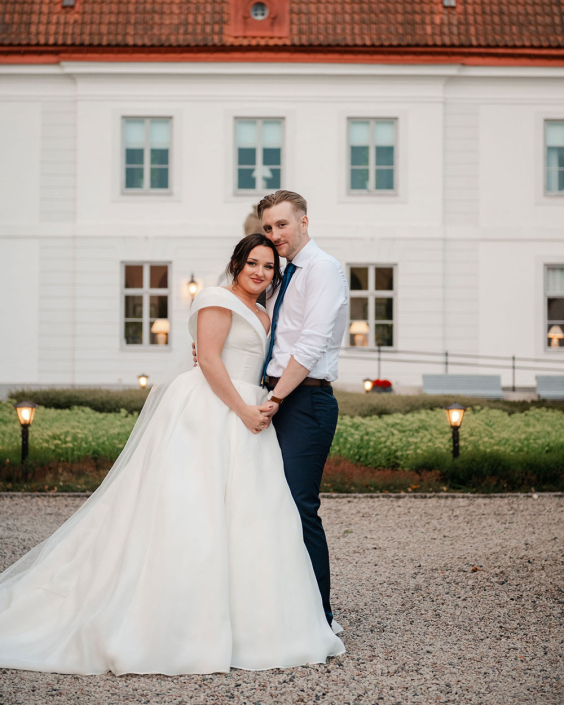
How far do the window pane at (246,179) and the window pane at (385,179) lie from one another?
8.94ft

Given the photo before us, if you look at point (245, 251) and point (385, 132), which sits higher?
point (385, 132)

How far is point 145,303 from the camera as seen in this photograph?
18.0 meters

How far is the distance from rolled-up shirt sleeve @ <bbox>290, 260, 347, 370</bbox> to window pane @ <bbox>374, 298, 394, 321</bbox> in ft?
46.4

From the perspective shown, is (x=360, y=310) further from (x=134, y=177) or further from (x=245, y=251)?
(x=245, y=251)

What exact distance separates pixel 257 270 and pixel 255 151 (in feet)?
47.9

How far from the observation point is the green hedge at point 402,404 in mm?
11633

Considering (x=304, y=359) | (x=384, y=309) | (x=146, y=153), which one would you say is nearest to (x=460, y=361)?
(x=384, y=309)

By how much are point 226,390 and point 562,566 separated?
2.91 metres

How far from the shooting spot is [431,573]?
5176mm

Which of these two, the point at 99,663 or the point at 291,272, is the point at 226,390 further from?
the point at 99,663

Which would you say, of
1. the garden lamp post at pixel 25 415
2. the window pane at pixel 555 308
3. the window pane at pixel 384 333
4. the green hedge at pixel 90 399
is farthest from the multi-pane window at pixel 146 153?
the garden lamp post at pixel 25 415

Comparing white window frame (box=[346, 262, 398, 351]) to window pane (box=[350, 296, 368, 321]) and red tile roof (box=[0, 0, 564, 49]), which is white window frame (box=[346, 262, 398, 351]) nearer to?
window pane (box=[350, 296, 368, 321])

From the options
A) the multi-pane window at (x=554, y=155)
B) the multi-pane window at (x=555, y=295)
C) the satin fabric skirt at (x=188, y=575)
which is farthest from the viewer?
the multi-pane window at (x=554, y=155)

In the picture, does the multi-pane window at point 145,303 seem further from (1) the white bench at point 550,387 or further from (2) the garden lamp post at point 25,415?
(2) the garden lamp post at point 25,415
